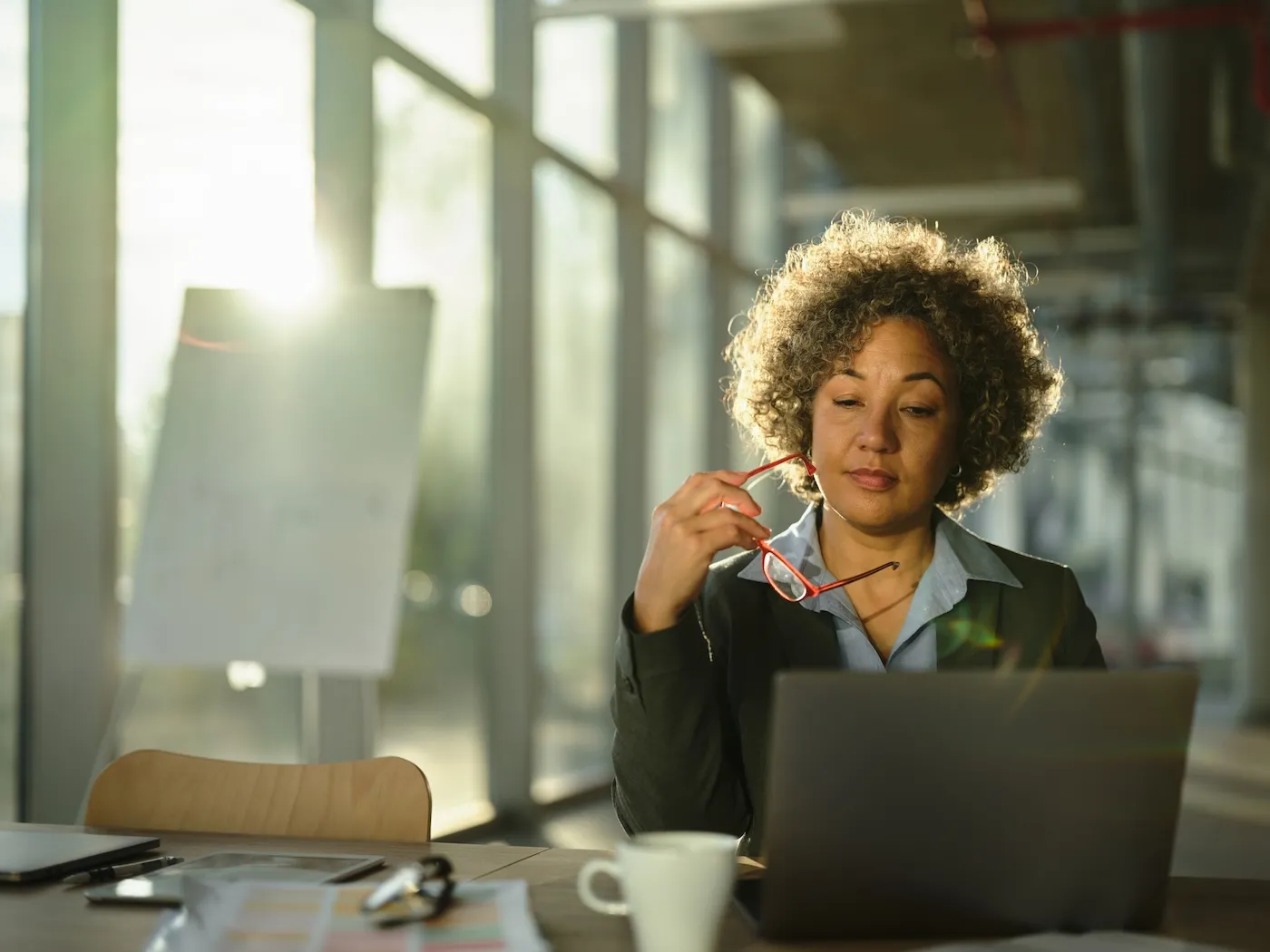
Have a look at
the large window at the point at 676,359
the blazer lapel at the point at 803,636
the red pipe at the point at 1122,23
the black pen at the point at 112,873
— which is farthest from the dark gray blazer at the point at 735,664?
the large window at the point at 676,359

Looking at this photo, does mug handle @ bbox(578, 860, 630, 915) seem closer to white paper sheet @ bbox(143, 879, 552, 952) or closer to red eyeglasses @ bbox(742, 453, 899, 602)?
white paper sheet @ bbox(143, 879, 552, 952)

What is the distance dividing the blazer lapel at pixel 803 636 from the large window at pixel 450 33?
3.40 meters

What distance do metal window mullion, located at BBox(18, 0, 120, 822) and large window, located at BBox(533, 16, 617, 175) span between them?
2.59 m

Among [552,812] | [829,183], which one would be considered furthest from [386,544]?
[829,183]

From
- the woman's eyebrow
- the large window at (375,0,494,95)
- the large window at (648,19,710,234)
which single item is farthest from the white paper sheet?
the large window at (648,19,710,234)

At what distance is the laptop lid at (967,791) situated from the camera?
1173 millimetres

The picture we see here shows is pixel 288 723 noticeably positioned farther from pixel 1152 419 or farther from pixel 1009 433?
pixel 1152 419

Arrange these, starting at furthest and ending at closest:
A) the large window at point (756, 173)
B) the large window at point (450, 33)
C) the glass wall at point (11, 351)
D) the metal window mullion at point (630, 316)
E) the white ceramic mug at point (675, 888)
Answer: the large window at point (756, 173), the metal window mullion at point (630, 316), the large window at point (450, 33), the glass wall at point (11, 351), the white ceramic mug at point (675, 888)

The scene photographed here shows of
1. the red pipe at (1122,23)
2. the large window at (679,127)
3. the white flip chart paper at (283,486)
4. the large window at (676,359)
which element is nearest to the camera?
the white flip chart paper at (283,486)

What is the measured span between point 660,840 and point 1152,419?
13139 mm

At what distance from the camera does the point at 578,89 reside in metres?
6.52

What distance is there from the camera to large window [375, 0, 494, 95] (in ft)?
16.3

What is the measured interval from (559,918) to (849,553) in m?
0.84

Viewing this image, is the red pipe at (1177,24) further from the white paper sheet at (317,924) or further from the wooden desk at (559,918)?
the white paper sheet at (317,924)
